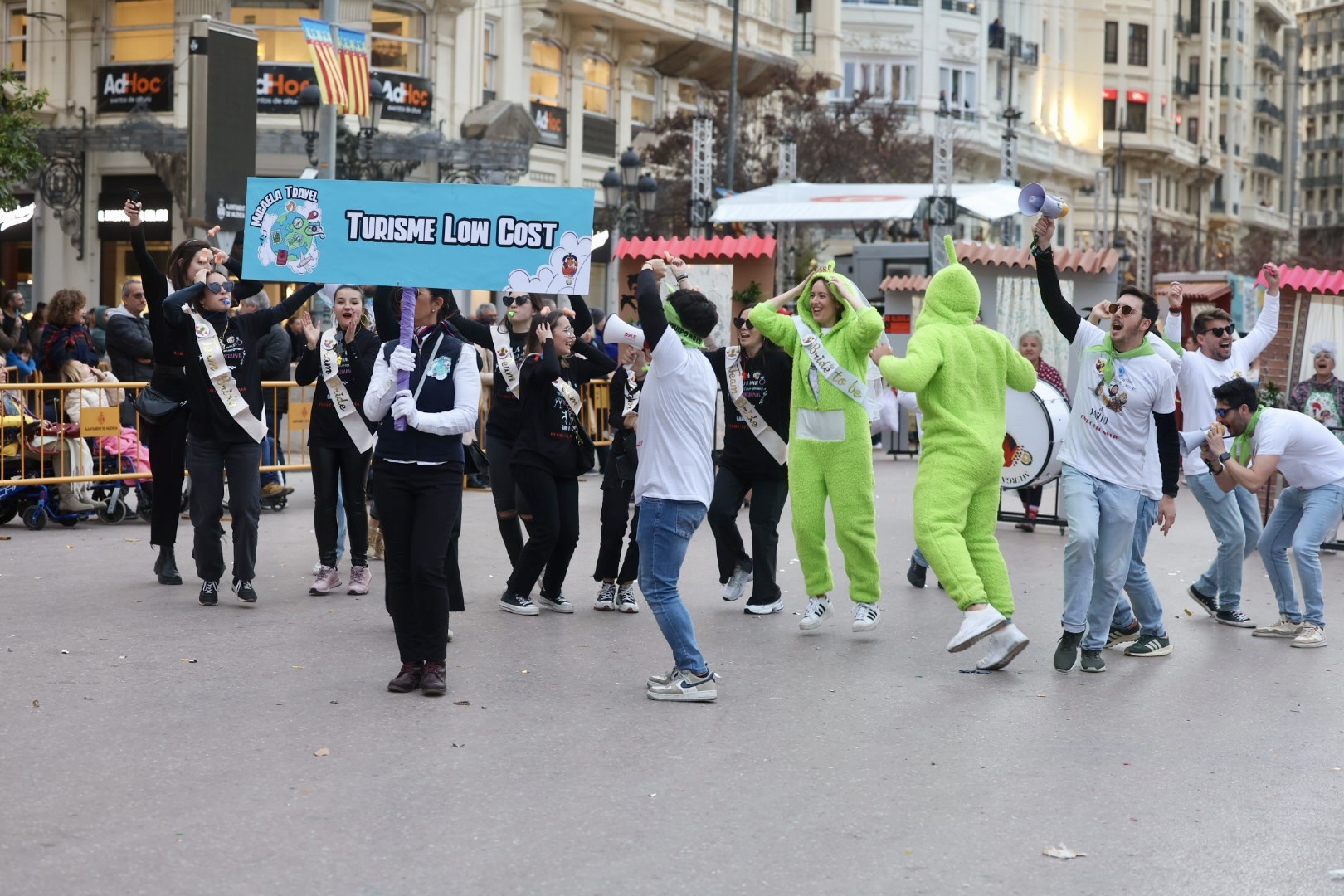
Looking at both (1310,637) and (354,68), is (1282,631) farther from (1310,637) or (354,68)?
(354,68)

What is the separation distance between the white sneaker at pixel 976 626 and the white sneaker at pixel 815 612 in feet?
4.27

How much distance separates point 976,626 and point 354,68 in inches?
582

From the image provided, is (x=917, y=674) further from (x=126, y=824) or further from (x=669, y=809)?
(x=126, y=824)

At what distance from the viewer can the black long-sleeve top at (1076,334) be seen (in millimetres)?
8148

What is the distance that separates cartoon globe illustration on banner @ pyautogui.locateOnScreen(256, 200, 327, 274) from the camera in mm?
7797

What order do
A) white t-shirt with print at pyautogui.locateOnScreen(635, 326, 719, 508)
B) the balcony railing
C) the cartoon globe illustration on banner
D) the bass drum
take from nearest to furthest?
white t-shirt with print at pyautogui.locateOnScreen(635, 326, 719, 508) → the cartoon globe illustration on banner → the bass drum → the balcony railing

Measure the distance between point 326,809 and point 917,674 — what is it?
3424mm

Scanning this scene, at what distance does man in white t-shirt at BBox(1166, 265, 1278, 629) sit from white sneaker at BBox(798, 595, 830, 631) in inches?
93.6

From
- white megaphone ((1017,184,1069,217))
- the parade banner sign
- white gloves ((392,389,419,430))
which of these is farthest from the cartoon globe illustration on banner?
white megaphone ((1017,184,1069,217))

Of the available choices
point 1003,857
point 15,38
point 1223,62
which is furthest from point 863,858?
point 1223,62

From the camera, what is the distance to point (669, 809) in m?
5.39

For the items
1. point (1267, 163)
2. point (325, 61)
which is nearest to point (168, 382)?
point (325, 61)

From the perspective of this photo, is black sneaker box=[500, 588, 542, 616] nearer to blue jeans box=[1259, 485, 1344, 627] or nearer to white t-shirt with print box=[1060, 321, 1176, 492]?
white t-shirt with print box=[1060, 321, 1176, 492]

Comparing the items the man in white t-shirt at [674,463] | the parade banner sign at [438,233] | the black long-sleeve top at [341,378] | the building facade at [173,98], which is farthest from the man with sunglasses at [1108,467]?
the building facade at [173,98]
